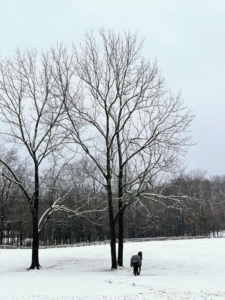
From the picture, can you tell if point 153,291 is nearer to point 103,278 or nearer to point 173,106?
point 103,278

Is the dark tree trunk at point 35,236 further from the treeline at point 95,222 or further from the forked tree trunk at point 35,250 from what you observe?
the treeline at point 95,222

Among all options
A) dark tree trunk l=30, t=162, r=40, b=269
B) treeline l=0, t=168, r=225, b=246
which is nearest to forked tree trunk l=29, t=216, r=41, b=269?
dark tree trunk l=30, t=162, r=40, b=269

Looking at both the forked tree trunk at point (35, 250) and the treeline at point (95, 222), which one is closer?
the forked tree trunk at point (35, 250)

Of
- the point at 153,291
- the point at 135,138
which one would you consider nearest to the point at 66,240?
the point at 135,138

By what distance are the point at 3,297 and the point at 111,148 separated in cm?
984

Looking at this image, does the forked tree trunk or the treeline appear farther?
the treeline

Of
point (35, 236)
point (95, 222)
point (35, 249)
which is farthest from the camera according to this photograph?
point (95, 222)

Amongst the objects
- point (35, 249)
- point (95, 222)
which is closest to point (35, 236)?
point (35, 249)

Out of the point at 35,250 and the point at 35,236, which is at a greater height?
the point at 35,236

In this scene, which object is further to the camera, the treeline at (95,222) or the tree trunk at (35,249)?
the treeline at (95,222)

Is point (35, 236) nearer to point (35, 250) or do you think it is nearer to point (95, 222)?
point (35, 250)

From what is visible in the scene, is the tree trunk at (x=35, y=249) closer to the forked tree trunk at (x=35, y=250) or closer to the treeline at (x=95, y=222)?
the forked tree trunk at (x=35, y=250)

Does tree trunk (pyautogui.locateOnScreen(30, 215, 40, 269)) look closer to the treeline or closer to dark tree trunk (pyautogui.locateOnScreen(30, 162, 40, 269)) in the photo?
dark tree trunk (pyautogui.locateOnScreen(30, 162, 40, 269))

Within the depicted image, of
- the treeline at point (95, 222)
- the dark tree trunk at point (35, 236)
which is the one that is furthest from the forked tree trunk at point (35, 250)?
the treeline at point (95, 222)
